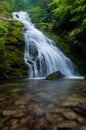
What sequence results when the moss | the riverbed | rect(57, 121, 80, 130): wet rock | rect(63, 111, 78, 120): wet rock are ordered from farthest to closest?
the moss < rect(63, 111, 78, 120): wet rock < the riverbed < rect(57, 121, 80, 130): wet rock

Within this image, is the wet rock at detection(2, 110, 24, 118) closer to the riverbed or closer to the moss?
the riverbed

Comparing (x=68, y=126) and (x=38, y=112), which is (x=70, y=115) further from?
(x=38, y=112)

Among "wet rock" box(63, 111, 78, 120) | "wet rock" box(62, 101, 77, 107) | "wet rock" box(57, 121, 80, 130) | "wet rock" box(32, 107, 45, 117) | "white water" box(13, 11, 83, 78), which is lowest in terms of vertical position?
"wet rock" box(57, 121, 80, 130)

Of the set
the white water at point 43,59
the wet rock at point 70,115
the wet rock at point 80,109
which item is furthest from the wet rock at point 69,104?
the white water at point 43,59

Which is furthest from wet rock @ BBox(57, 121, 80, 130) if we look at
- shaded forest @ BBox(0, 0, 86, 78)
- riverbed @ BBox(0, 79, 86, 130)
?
shaded forest @ BBox(0, 0, 86, 78)

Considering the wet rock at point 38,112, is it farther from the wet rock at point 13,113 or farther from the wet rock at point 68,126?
the wet rock at point 68,126

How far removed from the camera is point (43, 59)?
11.0 meters

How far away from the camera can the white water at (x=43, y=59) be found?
34.5 ft

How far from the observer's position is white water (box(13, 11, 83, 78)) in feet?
34.5

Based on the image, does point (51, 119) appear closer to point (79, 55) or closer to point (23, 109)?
point (23, 109)

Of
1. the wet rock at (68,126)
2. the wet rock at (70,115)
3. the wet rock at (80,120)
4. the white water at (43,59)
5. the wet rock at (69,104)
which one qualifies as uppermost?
the white water at (43,59)

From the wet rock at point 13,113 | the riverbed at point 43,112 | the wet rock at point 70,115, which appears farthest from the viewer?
the wet rock at point 13,113

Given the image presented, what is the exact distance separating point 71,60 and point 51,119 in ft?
28.6

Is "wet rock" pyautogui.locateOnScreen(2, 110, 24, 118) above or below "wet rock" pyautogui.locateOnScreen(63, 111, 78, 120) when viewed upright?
above
